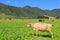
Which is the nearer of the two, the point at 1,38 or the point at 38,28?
the point at 1,38

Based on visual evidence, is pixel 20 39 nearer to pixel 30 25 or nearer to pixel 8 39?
pixel 8 39

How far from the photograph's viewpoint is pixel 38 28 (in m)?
17.9

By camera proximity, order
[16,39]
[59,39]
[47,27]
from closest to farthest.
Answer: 1. [16,39]
2. [59,39]
3. [47,27]

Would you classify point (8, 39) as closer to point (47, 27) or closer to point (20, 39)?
point (20, 39)

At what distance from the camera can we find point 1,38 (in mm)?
10211

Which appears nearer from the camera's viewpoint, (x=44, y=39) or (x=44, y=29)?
(x=44, y=39)

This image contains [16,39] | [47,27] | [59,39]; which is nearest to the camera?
[16,39]

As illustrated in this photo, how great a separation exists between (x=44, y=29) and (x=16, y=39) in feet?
26.4

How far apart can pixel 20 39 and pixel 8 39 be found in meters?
0.58

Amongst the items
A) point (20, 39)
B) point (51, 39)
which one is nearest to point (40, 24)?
point (51, 39)

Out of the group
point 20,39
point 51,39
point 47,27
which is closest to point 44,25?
point 47,27

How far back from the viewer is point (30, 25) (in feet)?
60.6

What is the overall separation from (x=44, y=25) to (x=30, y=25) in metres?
1.37

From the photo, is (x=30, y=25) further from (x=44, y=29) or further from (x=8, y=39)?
(x=8, y=39)
